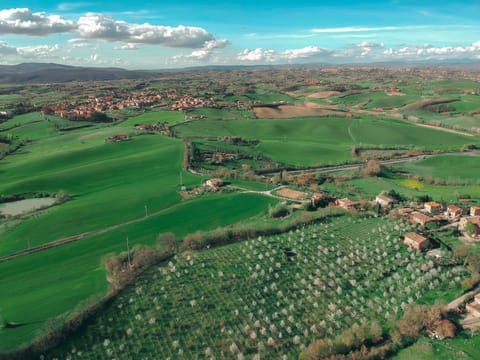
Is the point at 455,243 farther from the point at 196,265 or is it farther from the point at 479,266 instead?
the point at 196,265

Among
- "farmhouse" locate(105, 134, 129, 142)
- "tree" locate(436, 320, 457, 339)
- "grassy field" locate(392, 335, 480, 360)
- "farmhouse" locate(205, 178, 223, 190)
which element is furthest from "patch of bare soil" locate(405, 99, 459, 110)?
"grassy field" locate(392, 335, 480, 360)

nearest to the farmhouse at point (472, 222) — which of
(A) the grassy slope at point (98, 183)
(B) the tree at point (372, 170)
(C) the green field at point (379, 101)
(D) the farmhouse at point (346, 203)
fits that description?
(D) the farmhouse at point (346, 203)

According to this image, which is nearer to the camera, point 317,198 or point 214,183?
point 317,198

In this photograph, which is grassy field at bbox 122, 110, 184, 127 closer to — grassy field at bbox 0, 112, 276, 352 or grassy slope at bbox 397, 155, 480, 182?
grassy field at bbox 0, 112, 276, 352

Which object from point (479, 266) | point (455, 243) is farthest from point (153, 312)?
point (455, 243)

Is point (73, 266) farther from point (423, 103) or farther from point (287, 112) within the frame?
point (423, 103)

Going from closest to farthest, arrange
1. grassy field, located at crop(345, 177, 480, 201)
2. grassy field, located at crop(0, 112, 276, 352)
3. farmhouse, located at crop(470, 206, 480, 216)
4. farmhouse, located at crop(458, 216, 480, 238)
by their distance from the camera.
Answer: grassy field, located at crop(0, 112, 276, 352)
farmhouse, located at crop(458, 216, 480, 238)
farmhouse, located at crop(470, 206, 480, 216)
grassy field, located at crop(345, 177, 480, 201)

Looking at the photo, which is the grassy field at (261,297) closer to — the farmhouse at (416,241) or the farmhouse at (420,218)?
the farmhouse at (416,241)

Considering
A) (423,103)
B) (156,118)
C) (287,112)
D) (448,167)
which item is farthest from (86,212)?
(423,103)
